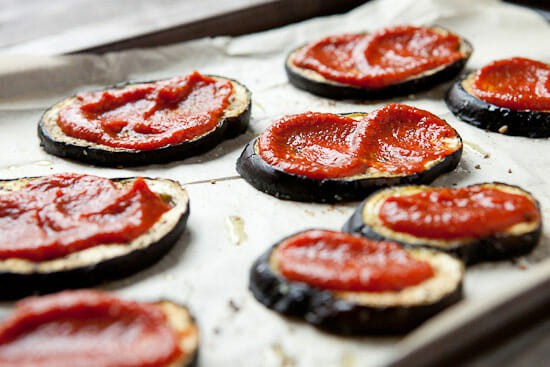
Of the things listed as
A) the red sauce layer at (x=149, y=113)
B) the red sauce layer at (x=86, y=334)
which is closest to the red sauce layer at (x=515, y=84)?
the red sauce layer at (x=149, y=113)

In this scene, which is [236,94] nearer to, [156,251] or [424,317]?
[156,251]

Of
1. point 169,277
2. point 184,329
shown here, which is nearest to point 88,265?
point 169,277

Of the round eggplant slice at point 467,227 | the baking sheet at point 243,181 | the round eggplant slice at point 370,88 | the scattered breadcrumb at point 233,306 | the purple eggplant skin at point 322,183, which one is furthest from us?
the round eggplant slice at point 370,88

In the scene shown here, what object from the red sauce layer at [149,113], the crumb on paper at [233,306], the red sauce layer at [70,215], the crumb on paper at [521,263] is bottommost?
the crumb on paper at [233,306]

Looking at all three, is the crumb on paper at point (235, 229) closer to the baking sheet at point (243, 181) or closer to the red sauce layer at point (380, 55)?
the baking sheet at point (243, 181)

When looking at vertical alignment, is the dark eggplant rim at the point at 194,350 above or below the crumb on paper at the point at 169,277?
above

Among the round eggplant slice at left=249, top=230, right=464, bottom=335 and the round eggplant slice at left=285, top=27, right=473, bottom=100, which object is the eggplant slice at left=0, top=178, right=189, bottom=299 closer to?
the round eggplant slice at left=249, top=230, right=464, bottom=335

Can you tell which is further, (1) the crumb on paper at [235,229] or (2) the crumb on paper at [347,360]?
(1) the crumb on paper at [235,229]

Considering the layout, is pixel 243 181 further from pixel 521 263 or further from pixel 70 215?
pixel 521 263
